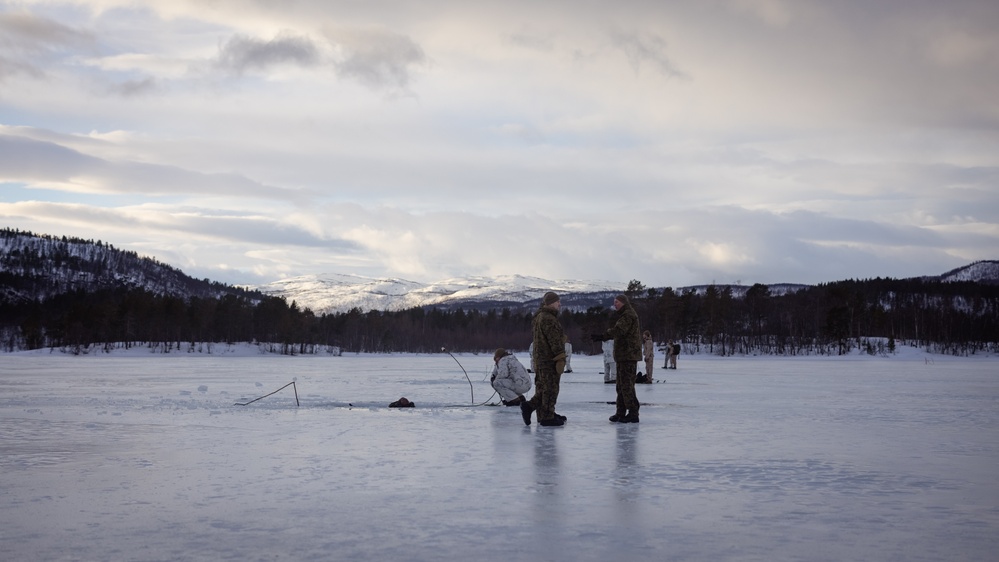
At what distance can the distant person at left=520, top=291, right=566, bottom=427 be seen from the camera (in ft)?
45.3

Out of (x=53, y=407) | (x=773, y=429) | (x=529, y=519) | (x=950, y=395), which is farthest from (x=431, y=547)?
(x=950, y=395)

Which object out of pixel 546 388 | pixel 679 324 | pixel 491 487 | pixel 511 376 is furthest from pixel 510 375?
pixel 679 324

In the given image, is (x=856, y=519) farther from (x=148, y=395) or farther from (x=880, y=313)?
(x=880, y=313)

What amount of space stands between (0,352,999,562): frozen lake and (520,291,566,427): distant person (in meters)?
0.49

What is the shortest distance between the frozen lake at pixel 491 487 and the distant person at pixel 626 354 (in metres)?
0.55

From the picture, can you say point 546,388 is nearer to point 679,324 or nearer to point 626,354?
point 626,354

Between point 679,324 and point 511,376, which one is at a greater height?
point 679,324

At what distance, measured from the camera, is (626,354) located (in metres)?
14.3

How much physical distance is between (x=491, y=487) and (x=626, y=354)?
6.52m

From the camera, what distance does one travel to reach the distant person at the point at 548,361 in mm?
13812

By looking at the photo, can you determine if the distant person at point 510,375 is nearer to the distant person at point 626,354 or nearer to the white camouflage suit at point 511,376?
the white camouflage suit at point 511,376

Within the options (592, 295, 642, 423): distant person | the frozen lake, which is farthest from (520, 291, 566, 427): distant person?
(592, 295, 642, 423): distant person

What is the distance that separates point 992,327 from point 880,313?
62.0 feet

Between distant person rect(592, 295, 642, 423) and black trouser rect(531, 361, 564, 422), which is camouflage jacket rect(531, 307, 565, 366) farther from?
distant person rect(592, 295, 642, 423)
